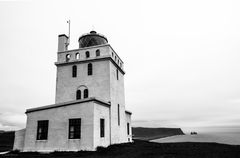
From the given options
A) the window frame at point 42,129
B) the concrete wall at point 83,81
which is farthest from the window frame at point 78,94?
the window frame at point 42,129

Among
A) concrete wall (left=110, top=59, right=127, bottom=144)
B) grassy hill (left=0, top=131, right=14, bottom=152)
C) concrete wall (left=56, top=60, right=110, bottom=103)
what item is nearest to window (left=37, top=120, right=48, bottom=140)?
concrete wall (left=56, top=60, right=110, bottom=103)

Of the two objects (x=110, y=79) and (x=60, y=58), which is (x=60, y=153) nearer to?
(x=110, y=79)

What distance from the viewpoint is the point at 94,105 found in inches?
693

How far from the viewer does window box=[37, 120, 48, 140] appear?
18156mm

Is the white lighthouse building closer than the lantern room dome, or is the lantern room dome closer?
the white lighthouse building

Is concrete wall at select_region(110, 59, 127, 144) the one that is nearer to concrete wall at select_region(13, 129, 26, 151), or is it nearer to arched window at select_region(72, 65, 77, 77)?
arched window at select_region(72, 65, 77, 77)

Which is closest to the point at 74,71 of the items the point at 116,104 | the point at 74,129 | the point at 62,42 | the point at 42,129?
the point at 62,42

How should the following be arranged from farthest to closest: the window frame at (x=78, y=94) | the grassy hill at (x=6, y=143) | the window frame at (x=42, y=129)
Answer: the grassy hill at (x=6, y=143) → the window frame at (x=78, y=94) → the window frame at (x=42, y=129)

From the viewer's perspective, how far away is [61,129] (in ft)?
58.4

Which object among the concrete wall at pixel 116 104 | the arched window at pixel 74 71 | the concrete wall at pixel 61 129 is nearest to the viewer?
the concrete wall at pixel 61 129

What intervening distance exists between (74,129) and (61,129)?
1.24 metres

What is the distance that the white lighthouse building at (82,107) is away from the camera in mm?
17453

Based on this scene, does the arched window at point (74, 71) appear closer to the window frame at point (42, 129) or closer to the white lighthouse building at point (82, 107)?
the white lighthouse building at point (82, 107)

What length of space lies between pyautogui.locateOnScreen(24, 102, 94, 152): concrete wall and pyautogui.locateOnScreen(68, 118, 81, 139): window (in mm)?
277
